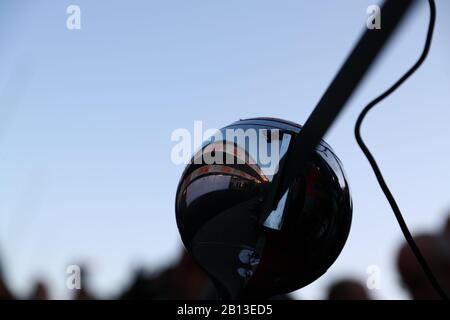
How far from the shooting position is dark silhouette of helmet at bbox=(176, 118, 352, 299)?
0.82 metres

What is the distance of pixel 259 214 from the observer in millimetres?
816

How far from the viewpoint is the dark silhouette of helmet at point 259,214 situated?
0.82 meters

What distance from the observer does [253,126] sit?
2.99 ft

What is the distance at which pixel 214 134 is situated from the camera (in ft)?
3.09

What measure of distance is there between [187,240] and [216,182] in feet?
0.40

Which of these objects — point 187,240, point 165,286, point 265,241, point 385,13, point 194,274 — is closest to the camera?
point 385,13

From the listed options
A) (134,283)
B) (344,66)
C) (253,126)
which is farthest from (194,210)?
(134,283)

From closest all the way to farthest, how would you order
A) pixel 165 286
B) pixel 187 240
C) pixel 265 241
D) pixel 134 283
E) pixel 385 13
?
pixel 385 13
pixel 265 241
pixel 187 240
pixel 165 286
pixel 134 283

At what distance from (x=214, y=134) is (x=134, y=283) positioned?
414cm
